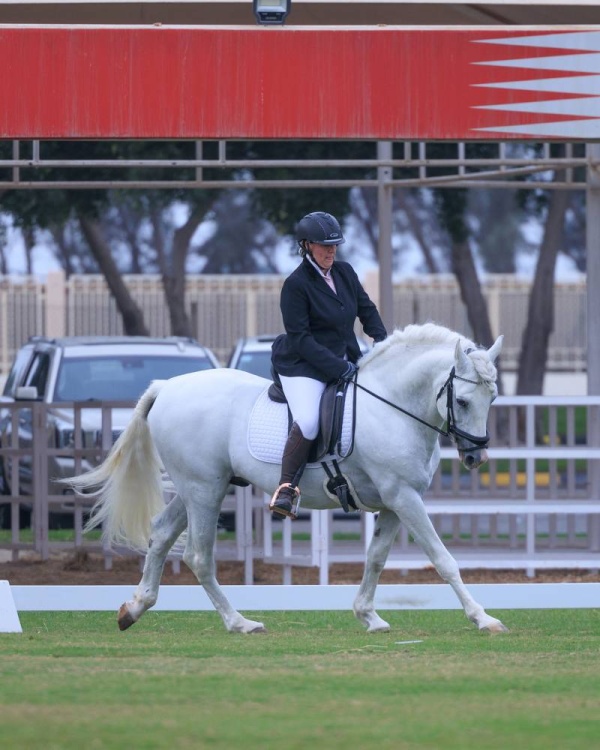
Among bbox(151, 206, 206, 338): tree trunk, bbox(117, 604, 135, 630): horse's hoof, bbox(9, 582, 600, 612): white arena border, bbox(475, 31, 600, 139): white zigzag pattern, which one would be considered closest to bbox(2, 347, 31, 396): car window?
bbox(151, 206, 206, 338): tree trunk

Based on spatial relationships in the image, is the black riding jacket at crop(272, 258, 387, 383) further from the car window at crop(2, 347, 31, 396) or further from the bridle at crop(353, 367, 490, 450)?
the car window at crop(2, 347, 31, 396)

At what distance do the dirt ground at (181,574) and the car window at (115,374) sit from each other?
9.01ft

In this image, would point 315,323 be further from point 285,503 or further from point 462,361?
point 285,503

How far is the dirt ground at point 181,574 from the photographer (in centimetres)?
1324

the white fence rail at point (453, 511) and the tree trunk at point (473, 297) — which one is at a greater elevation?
the tree trunk at point (473, 297)

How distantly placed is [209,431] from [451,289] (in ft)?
Answer: 93.5

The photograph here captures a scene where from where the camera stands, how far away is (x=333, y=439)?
930cm

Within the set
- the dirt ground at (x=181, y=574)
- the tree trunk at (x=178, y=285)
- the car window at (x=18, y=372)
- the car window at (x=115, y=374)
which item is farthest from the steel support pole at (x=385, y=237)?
the tree trunk at (x=178, y=285)

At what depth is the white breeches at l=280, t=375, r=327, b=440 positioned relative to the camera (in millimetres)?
9219

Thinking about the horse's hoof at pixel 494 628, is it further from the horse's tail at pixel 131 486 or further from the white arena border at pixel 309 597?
the horse's tail at pixel 131 486

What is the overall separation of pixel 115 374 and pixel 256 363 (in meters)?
1.99

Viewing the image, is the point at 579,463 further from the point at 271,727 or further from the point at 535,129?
the point at 271,727

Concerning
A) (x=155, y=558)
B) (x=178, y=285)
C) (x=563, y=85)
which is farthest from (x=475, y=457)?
(x=178, y=285)

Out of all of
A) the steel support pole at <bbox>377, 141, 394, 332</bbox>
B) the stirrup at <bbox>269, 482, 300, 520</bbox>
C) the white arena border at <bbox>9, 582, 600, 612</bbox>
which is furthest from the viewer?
the steel support pole at <bbox>377, 141, 394, 332</bbox>
